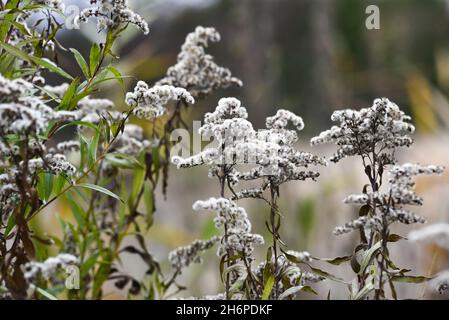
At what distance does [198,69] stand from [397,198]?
554 millimetres

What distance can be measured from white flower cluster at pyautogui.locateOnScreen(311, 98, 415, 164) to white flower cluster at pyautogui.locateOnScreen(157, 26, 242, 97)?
354 millimetres

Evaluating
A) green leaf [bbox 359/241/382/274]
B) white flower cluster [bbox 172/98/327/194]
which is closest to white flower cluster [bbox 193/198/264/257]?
white flower cluster [bbox 172/98/327/194]

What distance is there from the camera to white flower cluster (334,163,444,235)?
91cm

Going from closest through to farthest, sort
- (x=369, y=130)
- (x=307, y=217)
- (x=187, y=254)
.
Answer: (x=369, y=130) < (x=187, y=254) < (x=307, y=217)

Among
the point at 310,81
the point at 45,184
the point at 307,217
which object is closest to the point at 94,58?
the point at 45,184

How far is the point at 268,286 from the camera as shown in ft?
3.24

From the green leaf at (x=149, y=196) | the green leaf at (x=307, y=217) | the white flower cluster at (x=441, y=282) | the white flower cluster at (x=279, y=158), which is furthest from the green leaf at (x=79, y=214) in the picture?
the green leaf at (x=307, y=217)

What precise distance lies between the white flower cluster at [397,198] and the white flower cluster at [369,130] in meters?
0.08

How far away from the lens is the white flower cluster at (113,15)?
0.99 metres

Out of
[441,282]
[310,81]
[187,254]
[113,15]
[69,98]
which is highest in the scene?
[310,81]

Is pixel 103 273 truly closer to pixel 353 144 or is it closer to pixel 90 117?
pixel 90 117

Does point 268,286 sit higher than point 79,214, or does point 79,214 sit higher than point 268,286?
point 79,214

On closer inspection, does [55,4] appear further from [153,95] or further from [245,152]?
[245,152]

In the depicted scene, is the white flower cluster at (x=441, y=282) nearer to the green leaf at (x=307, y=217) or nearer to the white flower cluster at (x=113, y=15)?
the white flower cluster at (x=113, y=15)
